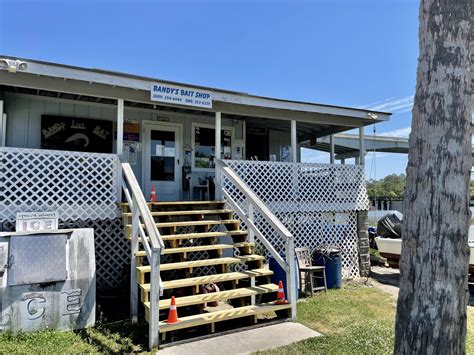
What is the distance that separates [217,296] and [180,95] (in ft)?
12.3

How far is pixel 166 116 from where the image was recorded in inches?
335

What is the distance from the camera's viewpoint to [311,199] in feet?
26.4

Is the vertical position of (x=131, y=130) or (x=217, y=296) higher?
(x=131, y=130)

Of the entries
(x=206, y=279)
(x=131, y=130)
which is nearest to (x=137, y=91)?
(x=131, y=130)

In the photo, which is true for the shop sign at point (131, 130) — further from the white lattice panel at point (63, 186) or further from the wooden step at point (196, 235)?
the wooden step at point (196, 235)

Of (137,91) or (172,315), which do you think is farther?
(137,91)

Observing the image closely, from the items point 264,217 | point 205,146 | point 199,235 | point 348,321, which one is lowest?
point 348,321

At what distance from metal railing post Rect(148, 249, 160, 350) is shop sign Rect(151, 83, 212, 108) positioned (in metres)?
3.31

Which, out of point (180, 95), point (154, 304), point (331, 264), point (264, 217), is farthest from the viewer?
point (331, 264)

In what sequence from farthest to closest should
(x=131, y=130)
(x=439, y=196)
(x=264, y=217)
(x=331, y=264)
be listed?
1. (x=131, y=130)
2. (x=331, y=264)
3. (x=264, y=217)
4. (x=439, y=196)

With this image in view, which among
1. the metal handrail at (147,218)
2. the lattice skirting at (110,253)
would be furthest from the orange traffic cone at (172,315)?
the lattice skirting at (110,253)

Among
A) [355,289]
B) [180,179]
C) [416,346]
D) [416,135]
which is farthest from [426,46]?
[180,179]

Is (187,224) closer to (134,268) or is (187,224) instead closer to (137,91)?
(134,268)

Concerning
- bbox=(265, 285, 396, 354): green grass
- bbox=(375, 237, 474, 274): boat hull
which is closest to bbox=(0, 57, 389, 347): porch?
bbox=(265, 285, 396, 354): green grass
